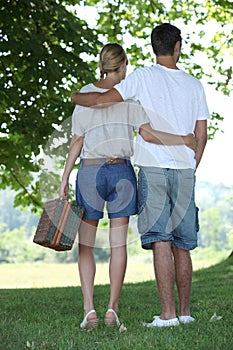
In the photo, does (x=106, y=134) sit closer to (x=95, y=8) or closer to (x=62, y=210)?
(x=62, y=210)

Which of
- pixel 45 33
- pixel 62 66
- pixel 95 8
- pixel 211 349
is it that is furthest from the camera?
pixel 95 8

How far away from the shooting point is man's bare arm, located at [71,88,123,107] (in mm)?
4711

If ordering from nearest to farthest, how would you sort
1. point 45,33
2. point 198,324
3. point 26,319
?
point 198,324 < point 26,319 < point 45,33

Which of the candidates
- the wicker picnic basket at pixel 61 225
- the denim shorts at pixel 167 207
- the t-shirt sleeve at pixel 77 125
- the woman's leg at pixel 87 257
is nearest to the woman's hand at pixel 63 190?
the wicker picnic basket at pixel 61 225

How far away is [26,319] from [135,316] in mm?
885

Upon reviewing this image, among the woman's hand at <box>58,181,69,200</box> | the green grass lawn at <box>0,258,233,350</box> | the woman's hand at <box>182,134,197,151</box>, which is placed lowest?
the green grass lawn at <box>0,258,233,350</box>

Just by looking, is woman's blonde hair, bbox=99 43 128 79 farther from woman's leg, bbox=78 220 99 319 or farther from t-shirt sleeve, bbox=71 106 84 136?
woman's leg, bbox=78 220 99 319

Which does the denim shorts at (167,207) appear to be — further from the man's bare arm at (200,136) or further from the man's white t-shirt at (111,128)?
the man's white t-shirt at (111,128)

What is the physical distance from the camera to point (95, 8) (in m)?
14.9

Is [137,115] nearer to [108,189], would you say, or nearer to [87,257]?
[108,189]

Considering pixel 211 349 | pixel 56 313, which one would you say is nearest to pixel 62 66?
pixel 56 313

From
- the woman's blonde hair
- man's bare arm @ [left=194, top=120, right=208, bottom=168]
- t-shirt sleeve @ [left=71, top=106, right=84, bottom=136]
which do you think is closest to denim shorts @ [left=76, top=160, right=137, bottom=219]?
t-shirt sleeve @ [left=71, top=106, right=84, bottom=136]

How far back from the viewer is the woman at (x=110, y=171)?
4922mm

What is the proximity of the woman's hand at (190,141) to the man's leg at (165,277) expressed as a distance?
2.39 feet
